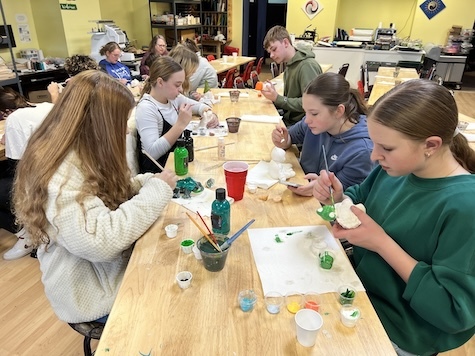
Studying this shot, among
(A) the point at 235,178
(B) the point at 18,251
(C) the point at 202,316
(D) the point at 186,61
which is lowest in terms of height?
(B) the point at 18,251

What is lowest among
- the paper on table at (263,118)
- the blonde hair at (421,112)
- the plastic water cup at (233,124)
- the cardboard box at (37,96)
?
the cardboard box at (37,96)

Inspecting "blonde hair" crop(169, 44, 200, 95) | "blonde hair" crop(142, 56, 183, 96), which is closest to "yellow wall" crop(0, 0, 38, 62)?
"blonde hair" crop(169, 44, 200, 95)

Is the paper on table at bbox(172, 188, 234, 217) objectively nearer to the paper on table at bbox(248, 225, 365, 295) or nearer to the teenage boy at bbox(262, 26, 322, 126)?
the paper on table at bbox(248, 225, 365, 295)

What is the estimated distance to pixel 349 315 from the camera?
36.3 inches

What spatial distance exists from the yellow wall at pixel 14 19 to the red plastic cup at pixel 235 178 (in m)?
4.96

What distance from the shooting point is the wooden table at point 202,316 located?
851 mm

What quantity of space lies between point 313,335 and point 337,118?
1.18m

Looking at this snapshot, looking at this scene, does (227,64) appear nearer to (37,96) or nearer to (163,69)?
(37,96)

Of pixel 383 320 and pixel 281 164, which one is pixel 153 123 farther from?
pixel 383 320

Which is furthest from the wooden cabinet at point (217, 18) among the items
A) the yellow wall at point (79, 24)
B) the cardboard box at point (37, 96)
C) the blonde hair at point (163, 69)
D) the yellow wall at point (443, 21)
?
the blonde hair at point (163, 69)

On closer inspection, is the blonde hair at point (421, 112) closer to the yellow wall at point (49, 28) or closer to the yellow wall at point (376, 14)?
the yellow wall at point (49, 28)

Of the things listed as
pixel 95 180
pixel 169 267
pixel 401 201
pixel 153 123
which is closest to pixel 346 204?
pixel 401 201

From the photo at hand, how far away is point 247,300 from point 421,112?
732 mm

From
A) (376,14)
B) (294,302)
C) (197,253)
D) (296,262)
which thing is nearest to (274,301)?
(294,302)
